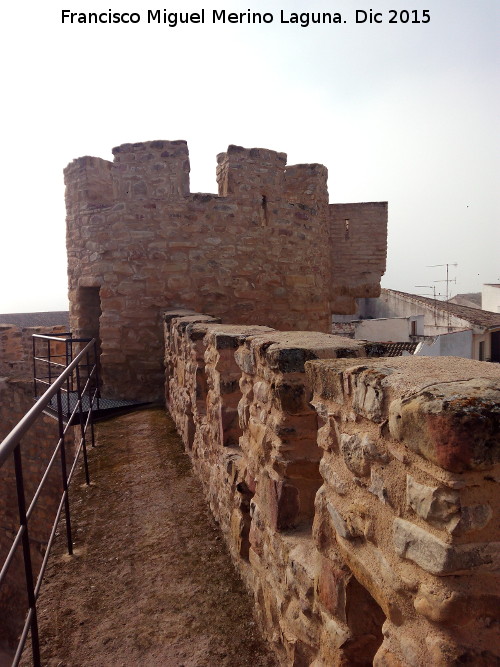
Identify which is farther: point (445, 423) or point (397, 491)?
point (397, 491)

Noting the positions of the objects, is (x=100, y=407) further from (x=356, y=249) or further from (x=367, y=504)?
(x=367, y=504)

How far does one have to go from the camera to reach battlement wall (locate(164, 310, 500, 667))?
107cm

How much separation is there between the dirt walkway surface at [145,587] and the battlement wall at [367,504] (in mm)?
163

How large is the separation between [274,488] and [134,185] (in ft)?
19.9

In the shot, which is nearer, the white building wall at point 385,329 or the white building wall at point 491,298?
the white building wall at point 385,329

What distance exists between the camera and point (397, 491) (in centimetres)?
124

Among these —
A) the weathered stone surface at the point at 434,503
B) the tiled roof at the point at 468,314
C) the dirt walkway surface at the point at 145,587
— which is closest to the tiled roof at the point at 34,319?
the tiled roof at the point at 468,314

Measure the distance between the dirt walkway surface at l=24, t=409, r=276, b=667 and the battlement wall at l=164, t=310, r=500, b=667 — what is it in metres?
0.16

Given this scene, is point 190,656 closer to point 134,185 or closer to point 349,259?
point 134,185

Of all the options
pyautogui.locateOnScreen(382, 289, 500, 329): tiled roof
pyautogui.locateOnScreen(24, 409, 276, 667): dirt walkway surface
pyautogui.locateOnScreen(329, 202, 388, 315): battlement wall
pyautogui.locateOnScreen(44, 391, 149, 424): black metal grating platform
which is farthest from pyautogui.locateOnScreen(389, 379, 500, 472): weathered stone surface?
pyautogui.locateOnScreen(382, 289, 500, 329): tiled roof

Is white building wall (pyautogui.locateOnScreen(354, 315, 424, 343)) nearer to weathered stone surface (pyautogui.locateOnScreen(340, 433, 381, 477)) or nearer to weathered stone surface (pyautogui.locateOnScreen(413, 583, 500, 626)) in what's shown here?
weathered stone surface (pyautogui.locateOnScreen(340, 433, 381, 477))

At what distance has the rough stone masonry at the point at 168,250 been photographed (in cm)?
720

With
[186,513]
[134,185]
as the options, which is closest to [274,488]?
[186,513]

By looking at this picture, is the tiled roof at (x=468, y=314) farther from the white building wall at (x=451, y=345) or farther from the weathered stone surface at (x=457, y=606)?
the weathered stone surface at (x=457, y=606)
